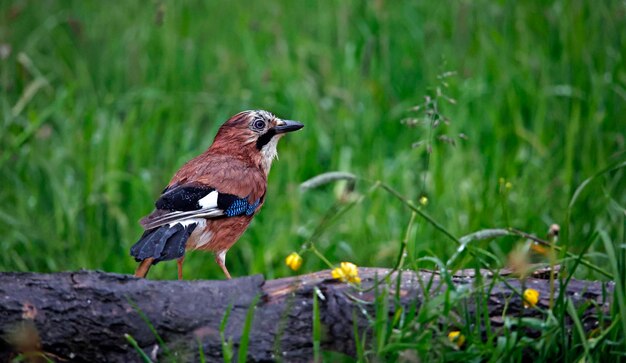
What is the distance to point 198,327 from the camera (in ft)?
10.3

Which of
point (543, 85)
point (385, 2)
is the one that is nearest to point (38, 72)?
point (385, 2)

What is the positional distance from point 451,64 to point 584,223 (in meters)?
2.04

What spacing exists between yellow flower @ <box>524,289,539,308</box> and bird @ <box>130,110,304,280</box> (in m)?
1.27

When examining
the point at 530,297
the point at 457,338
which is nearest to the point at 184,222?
the point at 457,338

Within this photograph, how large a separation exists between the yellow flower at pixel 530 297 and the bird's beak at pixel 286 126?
5.61ft

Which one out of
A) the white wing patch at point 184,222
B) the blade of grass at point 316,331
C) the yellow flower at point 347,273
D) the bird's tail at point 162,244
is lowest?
the blade of grass at point 316,331

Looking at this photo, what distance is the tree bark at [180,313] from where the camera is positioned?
3.12 metres

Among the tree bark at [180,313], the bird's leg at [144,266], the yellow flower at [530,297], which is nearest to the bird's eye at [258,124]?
the bird's leg at [144,266]

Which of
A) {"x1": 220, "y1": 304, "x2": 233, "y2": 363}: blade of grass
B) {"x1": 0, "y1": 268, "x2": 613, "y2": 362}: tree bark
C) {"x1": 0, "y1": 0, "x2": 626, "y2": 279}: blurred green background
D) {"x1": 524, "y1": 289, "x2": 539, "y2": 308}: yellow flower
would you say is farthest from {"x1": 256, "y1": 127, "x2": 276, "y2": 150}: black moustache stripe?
{"x1": 524, "y1": 289, "x2": 539, "y2": 308}: yellow flower

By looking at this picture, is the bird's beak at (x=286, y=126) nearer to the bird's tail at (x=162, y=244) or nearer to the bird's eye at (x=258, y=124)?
the bird's eye at (x=258, y=124)

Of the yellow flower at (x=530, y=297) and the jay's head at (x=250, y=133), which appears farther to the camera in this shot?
the jay's head at (x=250, y=133)

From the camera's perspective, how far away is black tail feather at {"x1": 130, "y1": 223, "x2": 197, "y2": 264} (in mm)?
3582

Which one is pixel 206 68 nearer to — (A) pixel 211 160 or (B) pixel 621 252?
(A) pixel 211 160

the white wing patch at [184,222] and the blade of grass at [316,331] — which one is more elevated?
the white wing patch at [184,222]
